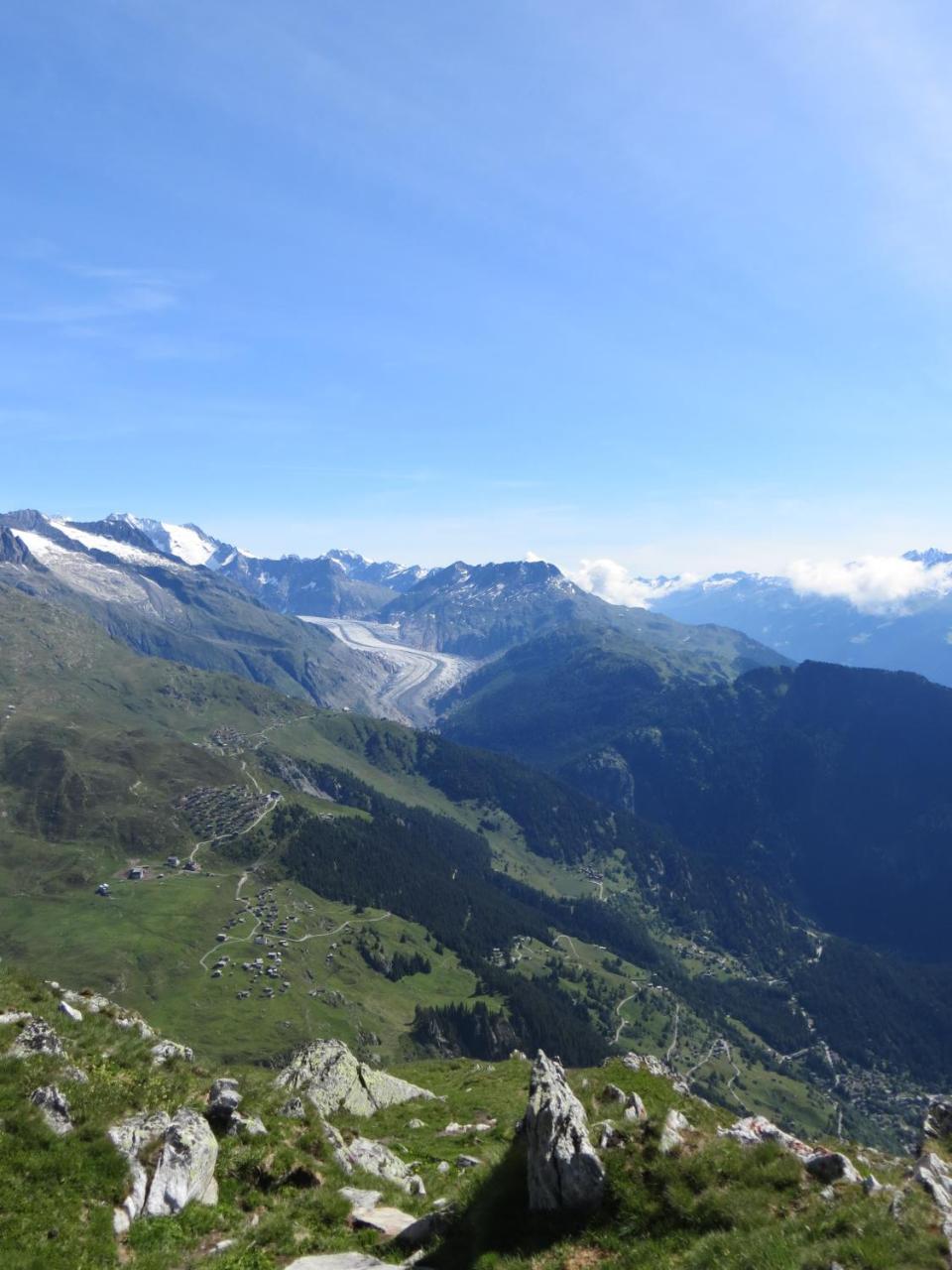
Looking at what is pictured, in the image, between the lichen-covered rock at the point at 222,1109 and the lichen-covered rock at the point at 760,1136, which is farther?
the lichen-covered rock at the point at 222,1109

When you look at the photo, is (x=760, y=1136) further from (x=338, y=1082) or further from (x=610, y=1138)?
(x=338, y=1082)

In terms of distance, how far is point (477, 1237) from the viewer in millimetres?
21188

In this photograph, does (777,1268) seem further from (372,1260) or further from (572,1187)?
(372,1260)

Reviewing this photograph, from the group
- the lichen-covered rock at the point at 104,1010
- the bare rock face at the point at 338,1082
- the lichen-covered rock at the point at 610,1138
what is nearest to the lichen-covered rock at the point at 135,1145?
the lichen-covered rock at the point at 104,1010

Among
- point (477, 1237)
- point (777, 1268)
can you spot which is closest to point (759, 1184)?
point (777, 1268)

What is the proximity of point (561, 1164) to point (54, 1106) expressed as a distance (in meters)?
16.9

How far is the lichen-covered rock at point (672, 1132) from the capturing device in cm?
2226

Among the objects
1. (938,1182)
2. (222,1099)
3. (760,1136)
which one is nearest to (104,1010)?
(222,1099)

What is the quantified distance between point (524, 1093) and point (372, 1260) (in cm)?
3958

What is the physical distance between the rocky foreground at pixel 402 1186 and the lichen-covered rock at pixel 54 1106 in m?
0.05

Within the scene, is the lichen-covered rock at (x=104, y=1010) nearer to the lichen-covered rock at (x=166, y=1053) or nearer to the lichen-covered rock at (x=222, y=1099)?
the lichen-covered rock at (x=166, y=1053)

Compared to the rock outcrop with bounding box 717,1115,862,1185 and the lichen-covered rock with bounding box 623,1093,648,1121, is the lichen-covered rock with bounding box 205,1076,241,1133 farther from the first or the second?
the rock outcrop with bounding box 717,1115,862,1185

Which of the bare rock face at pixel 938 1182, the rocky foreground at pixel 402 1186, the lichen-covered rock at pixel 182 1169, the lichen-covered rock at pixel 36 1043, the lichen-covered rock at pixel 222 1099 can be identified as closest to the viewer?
the bare rock face at pixel 938 1182

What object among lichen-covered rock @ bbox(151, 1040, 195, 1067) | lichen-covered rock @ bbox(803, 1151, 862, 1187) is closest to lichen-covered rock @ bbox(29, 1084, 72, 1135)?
lichen-covered rock @ bbox(151, 1040, 195, 1067)
